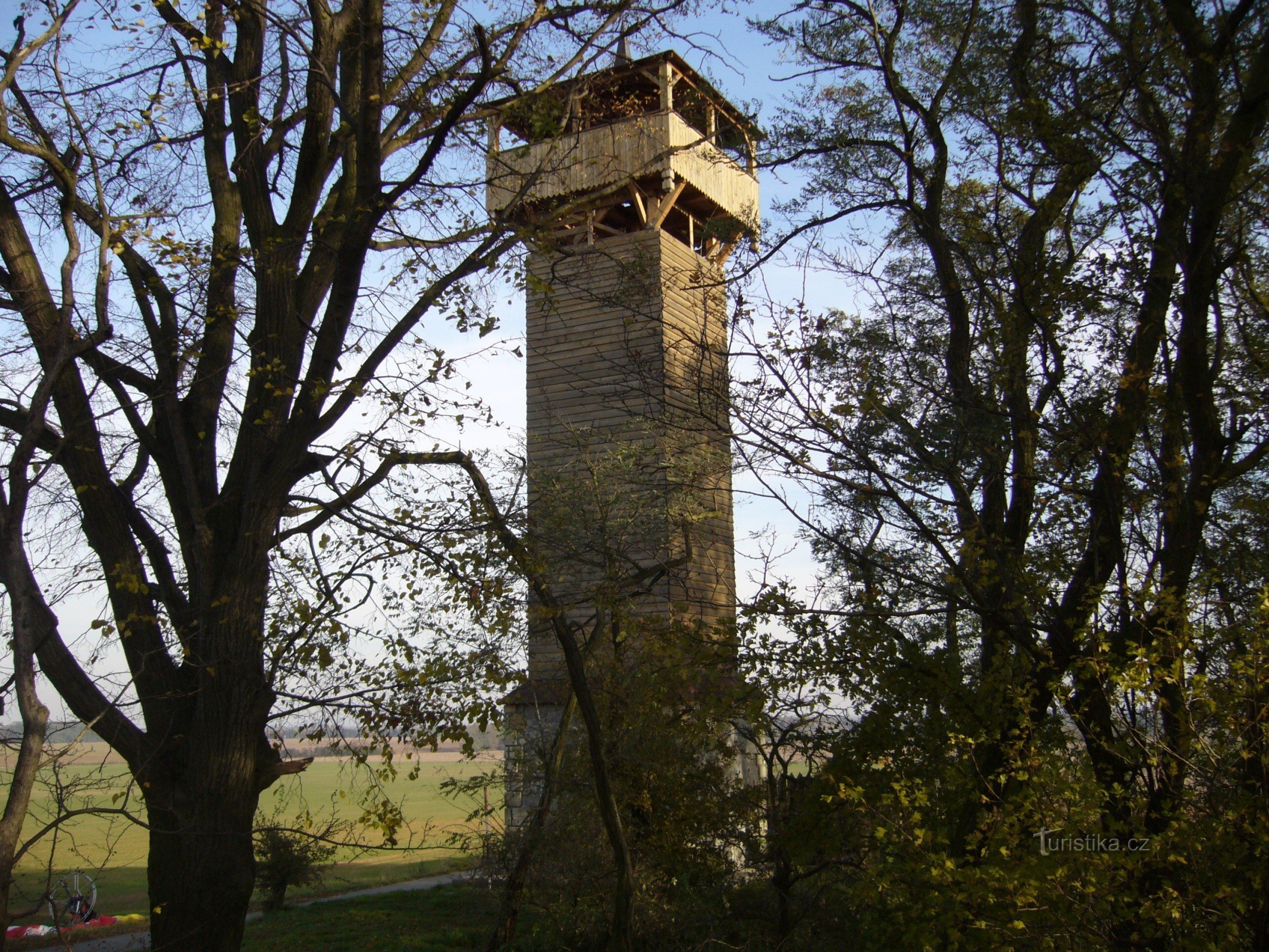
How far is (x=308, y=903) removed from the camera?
2111 centimetres

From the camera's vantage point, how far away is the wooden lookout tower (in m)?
7.44

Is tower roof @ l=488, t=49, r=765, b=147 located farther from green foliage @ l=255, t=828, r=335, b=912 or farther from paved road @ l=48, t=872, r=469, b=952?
green foliage @ l=255, t=828, r=335, b=912

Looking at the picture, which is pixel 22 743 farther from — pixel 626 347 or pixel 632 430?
pixel 632 430

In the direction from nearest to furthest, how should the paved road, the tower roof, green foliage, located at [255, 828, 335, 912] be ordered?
the tower roof, the paved road, green foliage, located at [255, 828, 335, 912]

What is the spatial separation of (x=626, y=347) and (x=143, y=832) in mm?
34485

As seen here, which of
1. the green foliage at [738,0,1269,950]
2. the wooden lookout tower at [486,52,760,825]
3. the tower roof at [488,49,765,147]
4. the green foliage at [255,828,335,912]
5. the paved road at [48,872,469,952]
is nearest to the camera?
the green foliage at [738,0,1269,950]

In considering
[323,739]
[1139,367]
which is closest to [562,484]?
[323,739]

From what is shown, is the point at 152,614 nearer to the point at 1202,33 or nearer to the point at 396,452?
the point at 396,452

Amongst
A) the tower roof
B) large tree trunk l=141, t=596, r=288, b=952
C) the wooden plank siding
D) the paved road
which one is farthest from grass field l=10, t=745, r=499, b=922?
the tower roof

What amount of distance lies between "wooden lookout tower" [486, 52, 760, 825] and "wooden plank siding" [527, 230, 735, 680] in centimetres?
5

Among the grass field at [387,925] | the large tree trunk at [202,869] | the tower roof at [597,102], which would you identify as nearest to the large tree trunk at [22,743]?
the large tree trunk at [202,869]

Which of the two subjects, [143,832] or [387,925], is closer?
[387,925]

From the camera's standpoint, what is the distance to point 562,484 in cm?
1240

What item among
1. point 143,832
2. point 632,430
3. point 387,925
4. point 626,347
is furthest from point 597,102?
point 143,832
